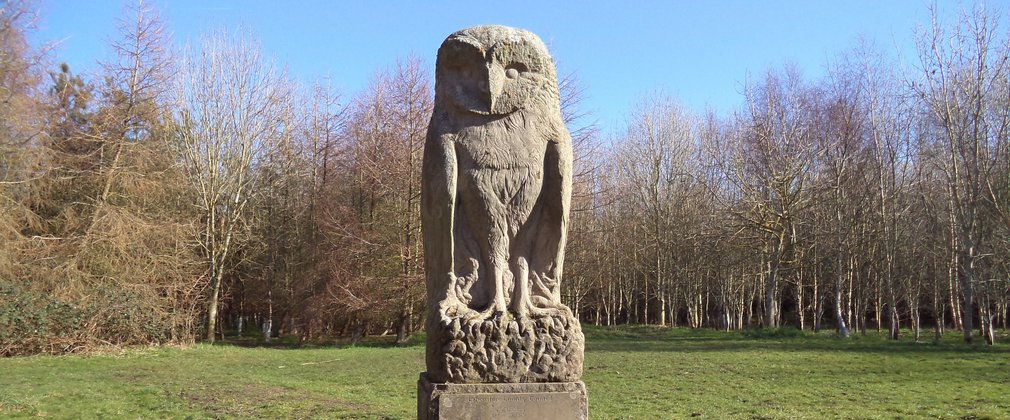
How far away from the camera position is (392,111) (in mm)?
21469

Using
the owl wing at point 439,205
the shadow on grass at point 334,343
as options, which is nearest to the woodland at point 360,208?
the shadow on grass at point 334,343

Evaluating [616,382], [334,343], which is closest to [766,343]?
[616,382]

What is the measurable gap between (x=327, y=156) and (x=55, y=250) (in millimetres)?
10088

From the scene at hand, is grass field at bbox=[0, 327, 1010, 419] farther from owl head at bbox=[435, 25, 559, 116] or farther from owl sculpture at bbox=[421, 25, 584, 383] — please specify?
owl head at bbox=[435, 25, 559, 116]

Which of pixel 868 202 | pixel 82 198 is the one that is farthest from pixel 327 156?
pixel 868 202

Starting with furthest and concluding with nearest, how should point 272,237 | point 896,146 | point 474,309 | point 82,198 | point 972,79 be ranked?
1. point 272,237
2. point 896,146
3. point 82,198
4. point 972,79
5. point 474,309

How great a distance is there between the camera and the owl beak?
15.1 feet

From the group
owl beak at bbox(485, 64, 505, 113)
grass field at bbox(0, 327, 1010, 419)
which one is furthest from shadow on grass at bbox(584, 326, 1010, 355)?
owl beak at bbox(485, 64, 505, 113)

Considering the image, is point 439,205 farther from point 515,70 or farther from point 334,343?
point 334,343

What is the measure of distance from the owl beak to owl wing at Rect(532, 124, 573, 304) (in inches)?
17.1

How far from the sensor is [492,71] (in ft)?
15.2

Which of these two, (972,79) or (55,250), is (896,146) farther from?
(55,250)

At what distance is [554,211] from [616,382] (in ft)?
22.7

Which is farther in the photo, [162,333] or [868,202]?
[868,202]
